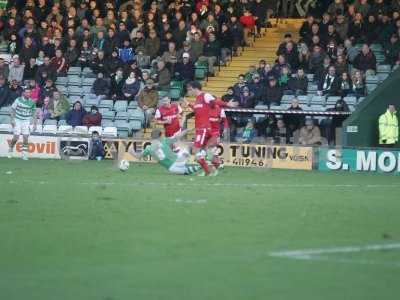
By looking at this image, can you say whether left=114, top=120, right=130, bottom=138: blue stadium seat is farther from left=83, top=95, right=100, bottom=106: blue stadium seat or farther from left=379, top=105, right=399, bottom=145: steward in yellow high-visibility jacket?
left=379, top=105, right=399, bottom=145: steward in yellow high-visibility jacket

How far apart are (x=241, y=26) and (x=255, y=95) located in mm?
4130

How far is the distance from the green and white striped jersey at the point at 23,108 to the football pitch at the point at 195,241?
1042 centimetres

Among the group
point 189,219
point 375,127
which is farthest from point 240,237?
point 375,127

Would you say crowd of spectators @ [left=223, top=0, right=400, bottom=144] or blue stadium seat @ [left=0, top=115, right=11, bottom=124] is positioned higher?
crowd of spectators @ [left=223, top=0, right=400, bottom=144]

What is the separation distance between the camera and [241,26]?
35.0 metres

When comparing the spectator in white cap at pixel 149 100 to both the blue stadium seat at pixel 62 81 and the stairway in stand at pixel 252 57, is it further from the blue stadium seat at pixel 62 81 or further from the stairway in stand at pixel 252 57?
the blue stadium seat at pixel 62 81

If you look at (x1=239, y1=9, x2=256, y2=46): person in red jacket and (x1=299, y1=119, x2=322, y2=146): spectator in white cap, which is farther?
(x1=239, y1=9, x2=256, y2=46): person in red jacket

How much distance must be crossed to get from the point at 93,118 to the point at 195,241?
857 inches

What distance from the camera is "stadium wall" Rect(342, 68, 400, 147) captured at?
29.5m

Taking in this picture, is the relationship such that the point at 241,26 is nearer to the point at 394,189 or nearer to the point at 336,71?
the point at 336,71

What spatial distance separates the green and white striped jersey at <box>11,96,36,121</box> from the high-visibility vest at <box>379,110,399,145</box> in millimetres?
9676

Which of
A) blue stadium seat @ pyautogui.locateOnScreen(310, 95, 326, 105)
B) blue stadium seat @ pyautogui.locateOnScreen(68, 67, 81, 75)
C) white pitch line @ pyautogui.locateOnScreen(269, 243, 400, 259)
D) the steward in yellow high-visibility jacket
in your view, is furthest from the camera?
blue stadium seat @ pyautogui.locateOnScreen(68, 67, 81, 75)

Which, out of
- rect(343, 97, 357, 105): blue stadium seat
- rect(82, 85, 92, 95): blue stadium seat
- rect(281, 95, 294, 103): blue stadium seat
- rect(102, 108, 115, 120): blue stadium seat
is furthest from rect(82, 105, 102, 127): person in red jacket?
rect(343, 97, 357, 105): blue stadium seat

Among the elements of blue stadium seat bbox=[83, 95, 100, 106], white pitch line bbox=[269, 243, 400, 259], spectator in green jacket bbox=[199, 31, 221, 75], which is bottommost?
white pitch line bbox=[269, 243, 400, 259]
